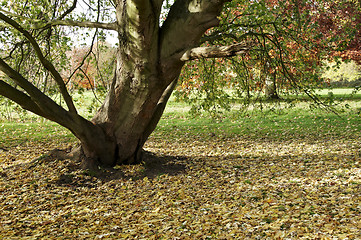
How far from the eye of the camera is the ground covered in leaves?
162 inches

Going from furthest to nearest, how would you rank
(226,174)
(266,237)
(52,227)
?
(226,174) < (52,227) < (266,237)

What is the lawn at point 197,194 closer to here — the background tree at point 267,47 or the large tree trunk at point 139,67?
the large tree trunk at point 139,67

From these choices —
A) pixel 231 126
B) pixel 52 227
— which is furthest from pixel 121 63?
pixel 231 126

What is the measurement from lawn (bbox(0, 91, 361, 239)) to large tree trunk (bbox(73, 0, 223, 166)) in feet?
2.01

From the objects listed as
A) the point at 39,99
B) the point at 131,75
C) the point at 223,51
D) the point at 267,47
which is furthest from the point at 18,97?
the point at 267,47

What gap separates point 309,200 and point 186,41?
3.43 m

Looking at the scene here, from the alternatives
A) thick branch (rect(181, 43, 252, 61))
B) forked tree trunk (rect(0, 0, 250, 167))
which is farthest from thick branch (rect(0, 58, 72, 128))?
thick branch (rect(181, 43, 252, 61))

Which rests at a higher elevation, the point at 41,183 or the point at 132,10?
the point at 132,10

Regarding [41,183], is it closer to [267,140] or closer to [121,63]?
[121,63]

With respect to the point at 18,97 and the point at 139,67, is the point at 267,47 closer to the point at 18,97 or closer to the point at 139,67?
the point at 139,67

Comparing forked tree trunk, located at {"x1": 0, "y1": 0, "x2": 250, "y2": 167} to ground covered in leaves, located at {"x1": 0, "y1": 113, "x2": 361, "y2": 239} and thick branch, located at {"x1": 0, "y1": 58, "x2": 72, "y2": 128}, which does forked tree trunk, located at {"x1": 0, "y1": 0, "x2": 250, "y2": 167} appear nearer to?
thick branch, located at {"x1": 0, "y1": 58, "x2": 72, "y2": 128}

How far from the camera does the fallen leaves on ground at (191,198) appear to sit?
162 inches

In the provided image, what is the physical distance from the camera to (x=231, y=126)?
13195 millimetres

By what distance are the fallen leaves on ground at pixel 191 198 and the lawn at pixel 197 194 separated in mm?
15
